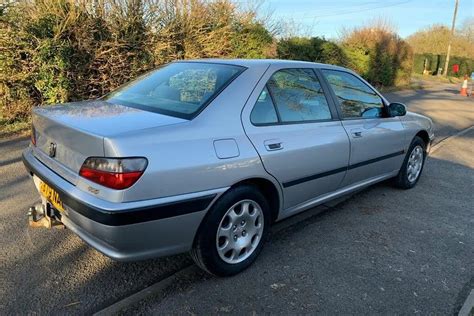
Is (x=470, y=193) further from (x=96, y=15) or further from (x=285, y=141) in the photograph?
(x=96, y=15)

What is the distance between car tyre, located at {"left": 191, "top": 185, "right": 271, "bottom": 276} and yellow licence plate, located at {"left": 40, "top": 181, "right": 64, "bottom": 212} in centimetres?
93

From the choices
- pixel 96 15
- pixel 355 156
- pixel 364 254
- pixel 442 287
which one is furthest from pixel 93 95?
pixel 442 287

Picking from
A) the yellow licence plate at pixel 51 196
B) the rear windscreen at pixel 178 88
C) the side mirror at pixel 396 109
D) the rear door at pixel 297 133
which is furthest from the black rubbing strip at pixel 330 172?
the yellow licence plate at pixel 51 196

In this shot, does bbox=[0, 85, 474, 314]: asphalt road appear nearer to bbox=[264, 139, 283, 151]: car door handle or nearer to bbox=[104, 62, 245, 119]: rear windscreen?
bbox=[264, 139, 283, 151]: car door handle

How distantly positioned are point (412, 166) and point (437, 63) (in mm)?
45274

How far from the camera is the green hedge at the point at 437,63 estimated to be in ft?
144

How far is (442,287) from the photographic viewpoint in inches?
119

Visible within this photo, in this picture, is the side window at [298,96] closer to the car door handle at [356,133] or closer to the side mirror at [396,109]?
the car door handle at [356,133]

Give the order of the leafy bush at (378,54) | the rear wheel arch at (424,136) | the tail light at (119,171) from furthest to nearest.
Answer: the leafy bush at (378,54), the rear wheel arch at (424,136), the tail light at (119,171)

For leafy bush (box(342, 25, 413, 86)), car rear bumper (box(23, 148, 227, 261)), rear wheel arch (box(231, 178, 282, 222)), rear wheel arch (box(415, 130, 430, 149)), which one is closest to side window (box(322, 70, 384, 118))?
rear wheel arch (box(415, 130, 430, 149))

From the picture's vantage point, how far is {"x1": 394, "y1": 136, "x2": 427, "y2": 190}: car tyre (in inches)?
197

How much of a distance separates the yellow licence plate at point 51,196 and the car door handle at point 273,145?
4.82 ft

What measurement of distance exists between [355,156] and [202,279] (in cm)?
191

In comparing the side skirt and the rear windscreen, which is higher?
the rear windscreen
